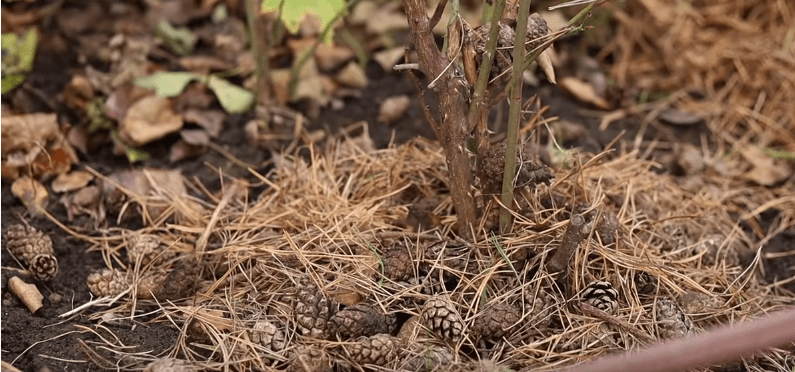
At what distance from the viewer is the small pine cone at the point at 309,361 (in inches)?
53.3

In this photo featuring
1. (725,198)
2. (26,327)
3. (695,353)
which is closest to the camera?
(695,353)

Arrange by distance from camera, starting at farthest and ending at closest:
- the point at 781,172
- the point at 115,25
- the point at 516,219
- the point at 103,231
Answer: the point at 115,25, the point at 781,172, the point at 103,231, the point at 516,219

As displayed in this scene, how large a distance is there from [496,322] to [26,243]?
1.01 metres

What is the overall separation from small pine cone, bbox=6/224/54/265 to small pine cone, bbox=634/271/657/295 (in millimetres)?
1248

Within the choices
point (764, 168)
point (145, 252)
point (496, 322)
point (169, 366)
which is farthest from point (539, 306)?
point (764, 168)

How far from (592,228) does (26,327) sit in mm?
1114

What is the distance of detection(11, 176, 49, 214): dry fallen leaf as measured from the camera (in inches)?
72.6

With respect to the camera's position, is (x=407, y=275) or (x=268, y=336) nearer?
(x=268, y=336)

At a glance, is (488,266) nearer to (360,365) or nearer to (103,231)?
(360,365)

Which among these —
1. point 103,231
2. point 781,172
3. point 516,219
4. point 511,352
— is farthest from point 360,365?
point 781,172

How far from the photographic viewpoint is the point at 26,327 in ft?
4.95

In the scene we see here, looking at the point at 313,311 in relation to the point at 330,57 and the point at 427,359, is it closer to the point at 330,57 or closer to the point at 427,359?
the point at 427,359

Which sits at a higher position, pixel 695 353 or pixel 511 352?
pixel 695 353

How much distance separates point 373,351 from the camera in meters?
1.39
